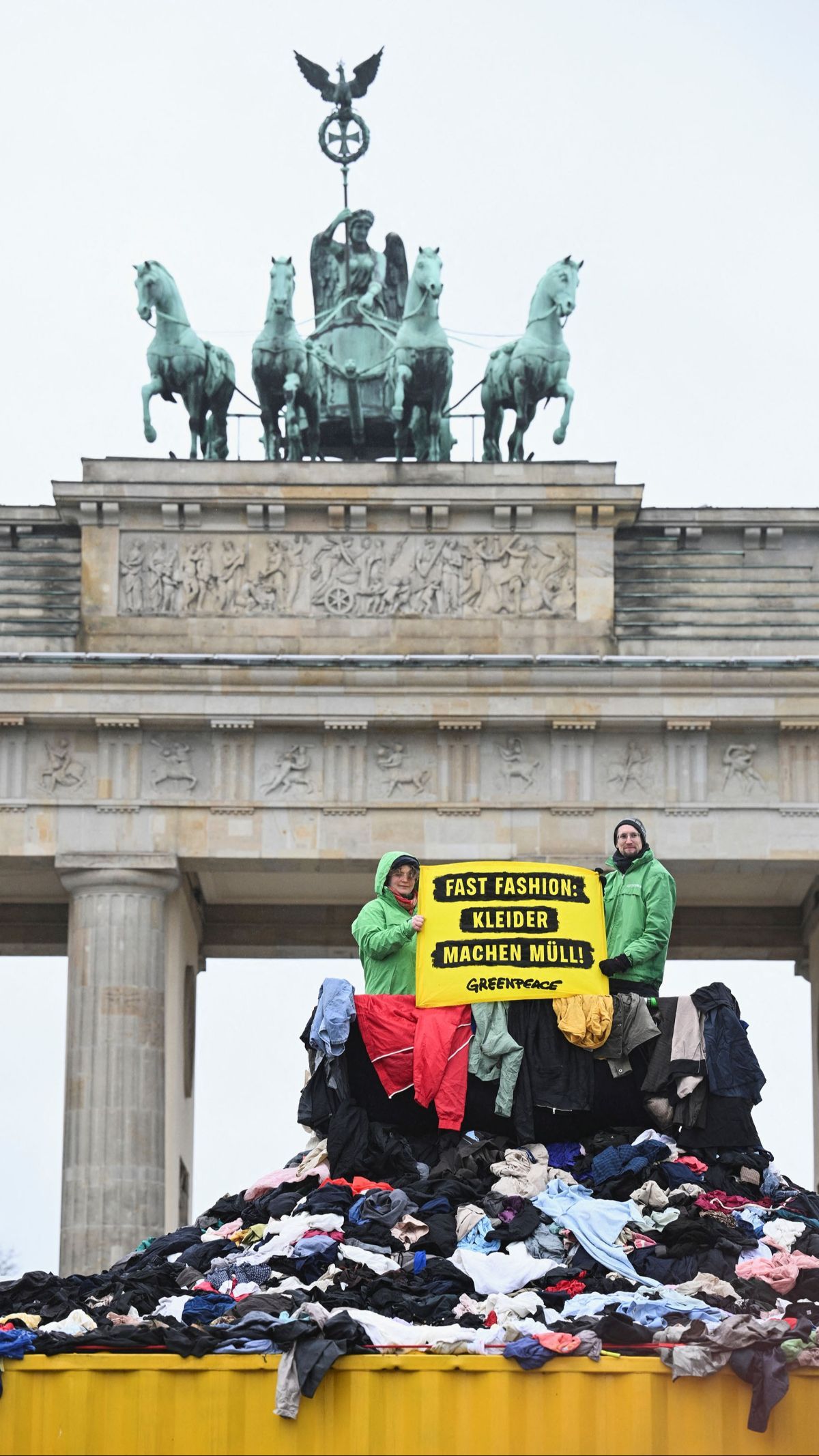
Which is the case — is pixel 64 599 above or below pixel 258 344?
below

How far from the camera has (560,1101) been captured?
1667 cm

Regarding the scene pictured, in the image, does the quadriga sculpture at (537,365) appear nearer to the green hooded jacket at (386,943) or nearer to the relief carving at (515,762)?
the relief carving at (515,762)

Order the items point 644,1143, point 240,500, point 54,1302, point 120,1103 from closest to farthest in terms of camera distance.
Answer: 1. point 54,1302
2. point 644,1143
3. point 120,1103
4. point 240,500

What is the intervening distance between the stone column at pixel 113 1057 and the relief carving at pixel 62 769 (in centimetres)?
92

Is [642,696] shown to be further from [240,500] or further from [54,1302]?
[54,1302]

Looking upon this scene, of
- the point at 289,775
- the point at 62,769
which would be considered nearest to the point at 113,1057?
the point at 62,769

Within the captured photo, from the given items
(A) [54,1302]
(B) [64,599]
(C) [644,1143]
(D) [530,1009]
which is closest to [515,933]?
(D) [530,1009]

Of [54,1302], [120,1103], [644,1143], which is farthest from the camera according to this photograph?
[120,1103]

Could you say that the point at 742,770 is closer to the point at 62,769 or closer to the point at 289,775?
the point at 289,775

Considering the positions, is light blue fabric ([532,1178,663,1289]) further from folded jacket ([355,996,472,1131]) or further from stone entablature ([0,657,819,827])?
stone entablature ([0,657,819,827])

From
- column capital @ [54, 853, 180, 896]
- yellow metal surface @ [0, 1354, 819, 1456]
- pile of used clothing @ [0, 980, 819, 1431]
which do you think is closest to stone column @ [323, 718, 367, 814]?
column capital @ [54, 853, 180, 896]

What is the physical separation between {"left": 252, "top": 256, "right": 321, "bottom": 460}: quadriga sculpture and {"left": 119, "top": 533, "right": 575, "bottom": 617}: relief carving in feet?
5.69

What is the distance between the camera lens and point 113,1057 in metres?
33.1

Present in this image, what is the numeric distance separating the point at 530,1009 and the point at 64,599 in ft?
62.7
